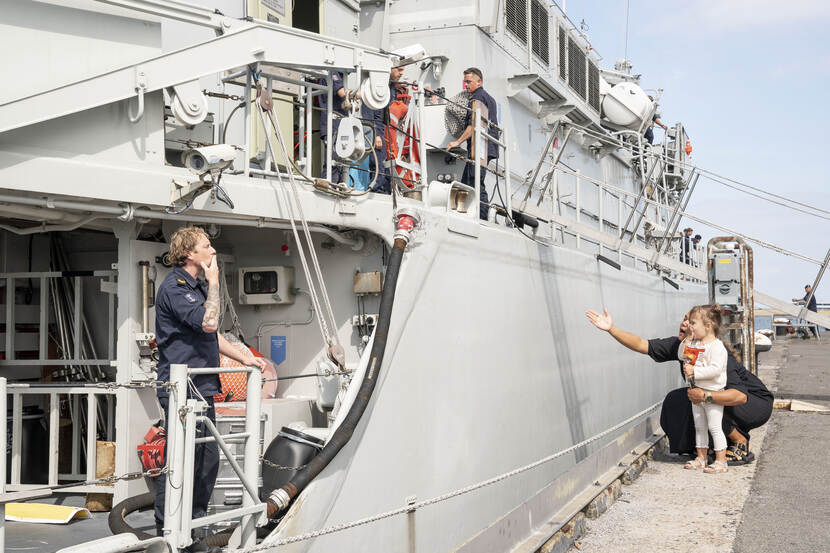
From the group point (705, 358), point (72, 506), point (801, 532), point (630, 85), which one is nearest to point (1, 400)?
point (72, 506)

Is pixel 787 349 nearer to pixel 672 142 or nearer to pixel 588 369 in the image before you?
pixel 672 142

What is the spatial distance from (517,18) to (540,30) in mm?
946

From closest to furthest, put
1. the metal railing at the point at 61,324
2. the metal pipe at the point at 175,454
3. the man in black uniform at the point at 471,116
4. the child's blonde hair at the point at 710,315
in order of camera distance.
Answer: the metal pipe at the point at 175,454 → the metal railing at the point at 61,324 → the man in black uniform at the point at 471,116 → the child's blonde hair at the point at 710,315

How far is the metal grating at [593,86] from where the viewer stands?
12.8 m

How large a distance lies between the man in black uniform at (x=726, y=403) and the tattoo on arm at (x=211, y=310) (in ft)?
14.3

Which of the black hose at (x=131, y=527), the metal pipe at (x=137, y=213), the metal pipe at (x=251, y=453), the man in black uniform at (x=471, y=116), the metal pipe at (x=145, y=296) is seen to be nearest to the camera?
the metal pipe at (x=251, y=453)

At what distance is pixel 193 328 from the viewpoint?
3.93 metres

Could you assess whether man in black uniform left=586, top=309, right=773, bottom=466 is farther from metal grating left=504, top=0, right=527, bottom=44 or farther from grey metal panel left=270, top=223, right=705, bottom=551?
metal grating left=504, top=0, right=527, bottom=44

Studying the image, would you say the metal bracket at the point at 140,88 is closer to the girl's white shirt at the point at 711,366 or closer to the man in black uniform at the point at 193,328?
the man in black uniform at the point at 193,328

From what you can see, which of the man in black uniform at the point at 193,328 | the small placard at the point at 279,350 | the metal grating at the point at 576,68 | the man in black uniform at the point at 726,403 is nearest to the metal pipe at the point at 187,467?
the man in black uniform at the point at 193,328

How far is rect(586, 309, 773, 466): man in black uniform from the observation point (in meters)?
7.73

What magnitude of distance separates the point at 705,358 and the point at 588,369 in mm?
1178

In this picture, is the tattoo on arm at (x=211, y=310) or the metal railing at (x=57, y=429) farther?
the metal railing at (x=57, y=429)

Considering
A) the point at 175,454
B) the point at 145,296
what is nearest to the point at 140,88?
the point at 145,296
